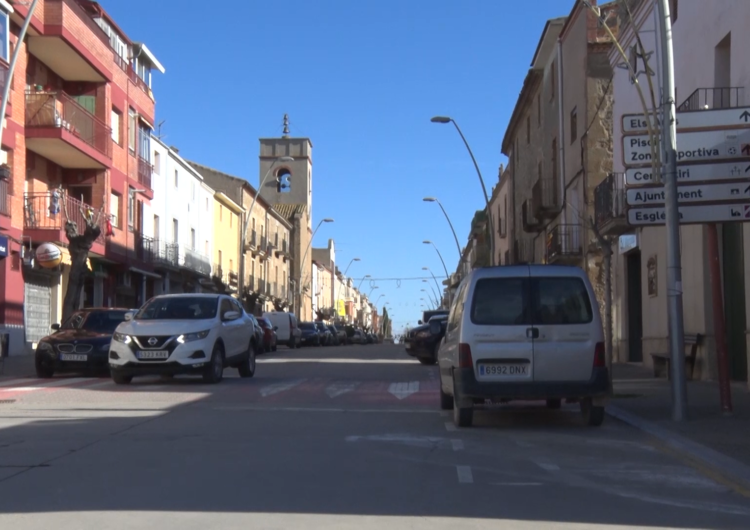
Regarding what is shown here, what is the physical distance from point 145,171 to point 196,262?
11.7 metres

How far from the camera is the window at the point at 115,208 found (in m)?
37.0

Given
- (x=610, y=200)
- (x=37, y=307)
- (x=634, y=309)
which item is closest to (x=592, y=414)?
(x=610, y=200)

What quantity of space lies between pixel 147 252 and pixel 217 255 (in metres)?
18.0

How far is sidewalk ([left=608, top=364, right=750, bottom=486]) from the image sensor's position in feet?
29.6

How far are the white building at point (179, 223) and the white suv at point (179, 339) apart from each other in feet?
82.2

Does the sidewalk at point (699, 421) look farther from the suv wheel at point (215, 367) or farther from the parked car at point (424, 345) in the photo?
the parked car at point (424, 345)

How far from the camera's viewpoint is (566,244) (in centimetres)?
3394

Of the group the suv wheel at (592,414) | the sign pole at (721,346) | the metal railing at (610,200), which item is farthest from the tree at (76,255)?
the sign pole at (721,346)

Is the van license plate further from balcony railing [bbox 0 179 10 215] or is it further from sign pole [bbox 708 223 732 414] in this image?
balcony railing [bbox 0 179 10 215]

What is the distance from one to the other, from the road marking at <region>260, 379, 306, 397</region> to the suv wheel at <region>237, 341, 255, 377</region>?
4.44 feet

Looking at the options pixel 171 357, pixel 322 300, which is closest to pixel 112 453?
pixel 171 357

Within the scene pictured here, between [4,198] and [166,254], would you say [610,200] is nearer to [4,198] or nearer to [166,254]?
[4,198]

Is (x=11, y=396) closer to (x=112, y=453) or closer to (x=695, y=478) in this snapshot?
(x=112, y=453)

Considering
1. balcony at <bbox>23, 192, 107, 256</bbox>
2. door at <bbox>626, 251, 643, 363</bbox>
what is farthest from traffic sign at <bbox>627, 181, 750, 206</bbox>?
balcony at <bbox>23, 192, 107, 256</bbox>
